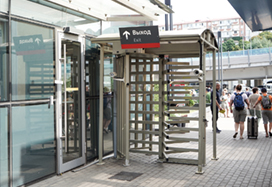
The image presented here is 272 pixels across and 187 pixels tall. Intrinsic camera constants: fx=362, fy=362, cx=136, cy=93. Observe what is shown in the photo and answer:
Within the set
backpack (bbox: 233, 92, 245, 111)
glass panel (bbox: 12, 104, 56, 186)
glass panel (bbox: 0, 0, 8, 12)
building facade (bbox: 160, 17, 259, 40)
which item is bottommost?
glass panel (bbox: 12, 104, 56, 186)

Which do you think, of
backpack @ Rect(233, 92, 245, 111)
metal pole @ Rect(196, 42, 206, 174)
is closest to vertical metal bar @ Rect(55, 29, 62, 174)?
metal pole @ Rect(196, 42, 206, 174)

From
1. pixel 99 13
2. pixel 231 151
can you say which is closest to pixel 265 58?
pixel 231 151

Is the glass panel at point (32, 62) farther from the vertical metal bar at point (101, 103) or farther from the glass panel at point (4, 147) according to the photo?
the vertical metal bar at point (101, 103)

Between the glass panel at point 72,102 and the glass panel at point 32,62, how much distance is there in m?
0.51

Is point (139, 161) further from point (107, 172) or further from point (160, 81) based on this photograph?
point (160, 81)

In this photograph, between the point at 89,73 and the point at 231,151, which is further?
the point at 231,151

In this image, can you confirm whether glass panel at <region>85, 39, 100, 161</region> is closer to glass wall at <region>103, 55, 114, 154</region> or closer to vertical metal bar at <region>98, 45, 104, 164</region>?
vertical metal bar at <region>98, 45, 104, 164</region>

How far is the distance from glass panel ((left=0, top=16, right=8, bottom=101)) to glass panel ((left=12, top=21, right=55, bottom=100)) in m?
0.17

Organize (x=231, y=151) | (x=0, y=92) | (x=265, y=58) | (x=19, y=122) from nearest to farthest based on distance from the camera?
1. (x=0, y=92)
2. (x=19, y=122)
3. (x=231, y=151)
4. (x=265, y=58)

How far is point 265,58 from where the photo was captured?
118ft

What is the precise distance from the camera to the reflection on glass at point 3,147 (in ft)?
18.7

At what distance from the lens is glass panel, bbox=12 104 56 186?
6.05 meters

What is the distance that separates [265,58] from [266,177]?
102 feet

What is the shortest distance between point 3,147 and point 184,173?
143 inches
